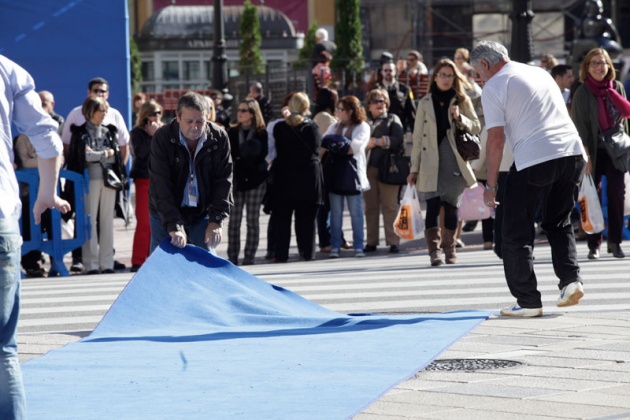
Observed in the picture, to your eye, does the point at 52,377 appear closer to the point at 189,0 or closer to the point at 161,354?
the point at 161,354

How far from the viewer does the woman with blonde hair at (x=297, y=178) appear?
1535 cm

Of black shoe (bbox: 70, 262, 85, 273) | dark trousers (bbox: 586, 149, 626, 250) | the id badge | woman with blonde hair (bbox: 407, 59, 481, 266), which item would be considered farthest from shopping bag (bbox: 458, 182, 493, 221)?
the id badge

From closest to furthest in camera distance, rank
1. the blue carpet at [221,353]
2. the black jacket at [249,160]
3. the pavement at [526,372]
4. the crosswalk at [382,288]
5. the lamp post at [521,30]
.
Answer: the pavement at [526,372] → the blue carpet at [221,353] → the crosswalk at [382,288] → the black jacket at [249,160] → the lamp post at [521,30]

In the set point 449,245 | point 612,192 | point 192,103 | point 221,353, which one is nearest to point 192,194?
point 192,103

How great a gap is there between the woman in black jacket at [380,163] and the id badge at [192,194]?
6.73 meters

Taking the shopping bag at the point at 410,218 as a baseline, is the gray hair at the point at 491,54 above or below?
above

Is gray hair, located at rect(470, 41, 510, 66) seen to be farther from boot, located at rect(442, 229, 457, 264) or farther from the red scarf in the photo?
boot, located at rect(442, 229, 457, 264)

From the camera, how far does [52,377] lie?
7.31m

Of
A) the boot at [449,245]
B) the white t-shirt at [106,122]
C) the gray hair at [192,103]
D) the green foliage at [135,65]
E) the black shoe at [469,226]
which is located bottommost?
the black shoe at [469,226]

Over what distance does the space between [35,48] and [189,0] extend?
167 ft

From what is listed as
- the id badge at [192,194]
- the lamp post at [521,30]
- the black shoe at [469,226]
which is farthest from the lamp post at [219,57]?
the id badge at [192,194]

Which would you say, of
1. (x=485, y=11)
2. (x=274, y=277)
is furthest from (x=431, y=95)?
(x=485, y=11)

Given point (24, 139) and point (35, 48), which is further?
point (35, 48)

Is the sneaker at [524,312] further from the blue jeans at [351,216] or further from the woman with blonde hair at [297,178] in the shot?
the blue jeans at [351,216]
